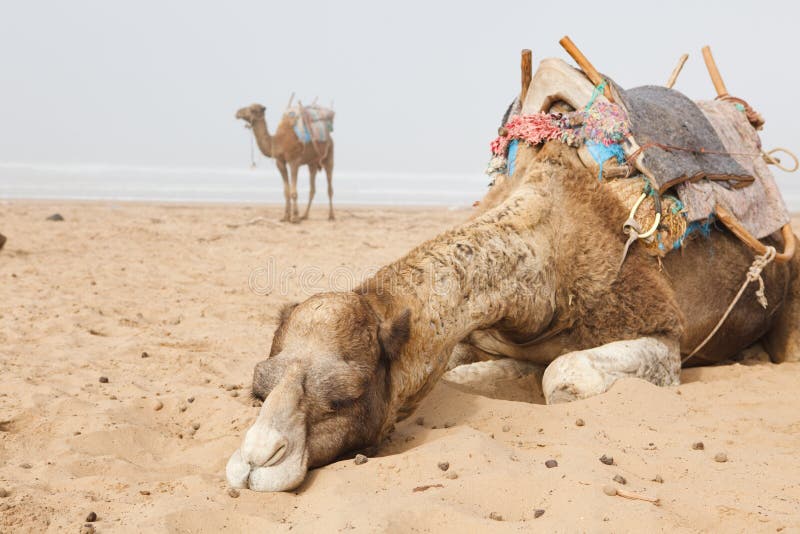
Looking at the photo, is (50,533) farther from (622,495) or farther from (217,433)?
(622,495)

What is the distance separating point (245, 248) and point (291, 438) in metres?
8.76

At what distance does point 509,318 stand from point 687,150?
178 centimetres

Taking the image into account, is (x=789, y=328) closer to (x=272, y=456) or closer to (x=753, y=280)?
(x=753, y=280)

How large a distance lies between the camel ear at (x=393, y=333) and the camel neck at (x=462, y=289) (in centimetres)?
10

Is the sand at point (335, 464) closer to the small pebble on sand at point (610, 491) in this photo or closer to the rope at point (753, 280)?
the small pebble on sand at point (610, 491)

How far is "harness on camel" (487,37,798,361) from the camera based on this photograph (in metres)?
4.73

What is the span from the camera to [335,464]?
10.6ft

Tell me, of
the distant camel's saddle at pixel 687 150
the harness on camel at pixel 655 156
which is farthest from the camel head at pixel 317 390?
the distant camel's saddle at pixel 687 150

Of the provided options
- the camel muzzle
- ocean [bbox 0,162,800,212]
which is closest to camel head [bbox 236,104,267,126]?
ocean [bbox 0,162,800,212]

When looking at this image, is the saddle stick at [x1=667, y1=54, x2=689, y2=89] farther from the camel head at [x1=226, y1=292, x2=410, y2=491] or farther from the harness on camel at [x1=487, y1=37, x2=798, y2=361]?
the camel head at [x1=226, y1=292, x2=410, y2=491]

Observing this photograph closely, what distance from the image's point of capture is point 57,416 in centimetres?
398

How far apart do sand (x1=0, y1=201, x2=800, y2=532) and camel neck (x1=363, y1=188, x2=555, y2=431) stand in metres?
0.33

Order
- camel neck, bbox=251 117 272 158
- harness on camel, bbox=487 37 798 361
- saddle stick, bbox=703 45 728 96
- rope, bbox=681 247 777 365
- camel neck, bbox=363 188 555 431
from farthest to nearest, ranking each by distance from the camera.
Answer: camel neck, bbox=251 117 272 158 → saddle stick, bbox=703 45 728 96 → rope, bbox=681 247 777 365 → harness on camel, bbox=487 37 798 361 → camel neck, bbox=363 188 555 431

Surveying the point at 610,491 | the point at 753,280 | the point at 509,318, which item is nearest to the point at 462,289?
the point at 509,318
